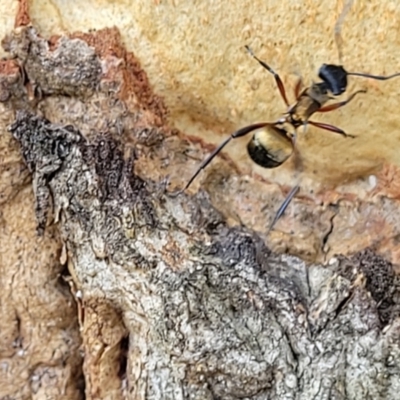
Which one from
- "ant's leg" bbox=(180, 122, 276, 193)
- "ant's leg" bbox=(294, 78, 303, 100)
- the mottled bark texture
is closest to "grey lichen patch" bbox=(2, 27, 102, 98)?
the mottled bark texture

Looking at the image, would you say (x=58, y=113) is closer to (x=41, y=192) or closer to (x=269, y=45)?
(x=41, y=192)

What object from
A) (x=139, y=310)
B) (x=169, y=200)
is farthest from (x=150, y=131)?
(x=139, y=310)

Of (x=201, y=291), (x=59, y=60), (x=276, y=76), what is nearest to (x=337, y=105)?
(x=276, y=76)

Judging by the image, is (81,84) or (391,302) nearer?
(391,302)

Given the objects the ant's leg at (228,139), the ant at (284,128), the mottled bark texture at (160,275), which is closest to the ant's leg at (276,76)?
the ant at (284,128)

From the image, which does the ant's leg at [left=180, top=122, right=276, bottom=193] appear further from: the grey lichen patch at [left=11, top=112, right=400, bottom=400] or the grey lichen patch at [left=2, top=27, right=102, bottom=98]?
the grey lichen patch at [left=2, top=27, right=102, bottom=98]

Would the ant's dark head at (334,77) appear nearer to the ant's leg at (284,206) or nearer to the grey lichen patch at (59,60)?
the ant's leg at (284,206)

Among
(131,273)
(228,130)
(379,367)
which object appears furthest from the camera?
(228,130)
